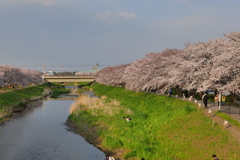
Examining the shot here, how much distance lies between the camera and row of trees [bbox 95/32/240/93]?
2917 cm

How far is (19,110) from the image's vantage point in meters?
50.2

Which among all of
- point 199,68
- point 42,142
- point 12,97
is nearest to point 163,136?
point 42,142

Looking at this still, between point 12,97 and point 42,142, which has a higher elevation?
point 12,97

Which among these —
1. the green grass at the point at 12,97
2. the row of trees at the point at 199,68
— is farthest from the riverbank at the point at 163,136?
the green grass at the point at 12,97

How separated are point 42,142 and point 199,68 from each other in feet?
86.2

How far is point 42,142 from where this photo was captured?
28.2 metres

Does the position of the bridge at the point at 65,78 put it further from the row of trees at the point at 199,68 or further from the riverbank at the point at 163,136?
the riverbank at the point at 163,136

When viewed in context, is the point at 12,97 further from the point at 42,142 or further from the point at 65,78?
the point at 65,78

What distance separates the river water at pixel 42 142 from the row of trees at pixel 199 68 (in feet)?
59.4

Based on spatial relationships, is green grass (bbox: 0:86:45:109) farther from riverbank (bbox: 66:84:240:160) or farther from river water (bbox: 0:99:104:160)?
riverbank (bbox: 66:84:240:160)

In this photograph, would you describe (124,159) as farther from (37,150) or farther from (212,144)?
(37,150)

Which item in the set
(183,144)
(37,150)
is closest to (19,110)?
(37,150)

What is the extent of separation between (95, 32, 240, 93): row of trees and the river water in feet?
59.4

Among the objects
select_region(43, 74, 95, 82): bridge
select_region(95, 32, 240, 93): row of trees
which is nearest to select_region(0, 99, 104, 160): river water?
select_region(95, 32, 240, 93): row of trees
